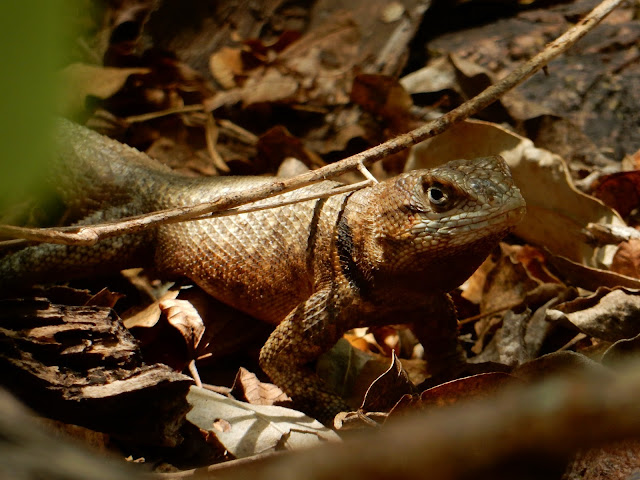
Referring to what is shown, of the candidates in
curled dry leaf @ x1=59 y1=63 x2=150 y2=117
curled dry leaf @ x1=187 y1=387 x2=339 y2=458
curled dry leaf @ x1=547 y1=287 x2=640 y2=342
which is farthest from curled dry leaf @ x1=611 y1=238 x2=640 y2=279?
curled dry leaf @ x1=59 y1=63 x2=150 y2=117

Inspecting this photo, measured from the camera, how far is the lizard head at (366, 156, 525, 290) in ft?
7.68

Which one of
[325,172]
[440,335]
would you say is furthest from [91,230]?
[440,335]

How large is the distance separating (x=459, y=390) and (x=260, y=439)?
0.75 metres

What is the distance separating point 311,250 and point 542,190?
4.36 ft

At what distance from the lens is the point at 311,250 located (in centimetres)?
284

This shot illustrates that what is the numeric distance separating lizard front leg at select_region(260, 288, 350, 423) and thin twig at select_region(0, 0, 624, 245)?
0.57 meters

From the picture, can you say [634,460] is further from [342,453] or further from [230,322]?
[230,322]

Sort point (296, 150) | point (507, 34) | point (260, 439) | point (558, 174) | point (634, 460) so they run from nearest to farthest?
point (634, 460) < point (260, 439) < point (558, 174) < point (296, 150) < point (507, 34)

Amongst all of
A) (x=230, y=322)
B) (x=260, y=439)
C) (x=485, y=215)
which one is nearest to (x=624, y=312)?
(x=485, y=215)

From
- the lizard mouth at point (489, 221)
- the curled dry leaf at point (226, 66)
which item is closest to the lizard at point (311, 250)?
the lizard mouth at point (489, 221)

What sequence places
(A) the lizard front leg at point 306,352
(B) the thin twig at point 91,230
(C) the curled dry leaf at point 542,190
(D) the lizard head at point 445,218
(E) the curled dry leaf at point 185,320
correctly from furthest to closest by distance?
(C) the curled dry leaf at point 542,190 < (E) the curled dry leaf at point 185,320 < (A) the lizard front leg at point 306,352 < (D) the lizard head at point 445,218 < (B) the thin twig at point 91,230

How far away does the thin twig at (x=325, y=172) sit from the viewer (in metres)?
2.02

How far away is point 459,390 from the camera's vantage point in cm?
207

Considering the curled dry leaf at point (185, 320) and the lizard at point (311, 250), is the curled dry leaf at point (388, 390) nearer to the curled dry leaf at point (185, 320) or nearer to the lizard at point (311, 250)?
the lizard at point (311, 250)
